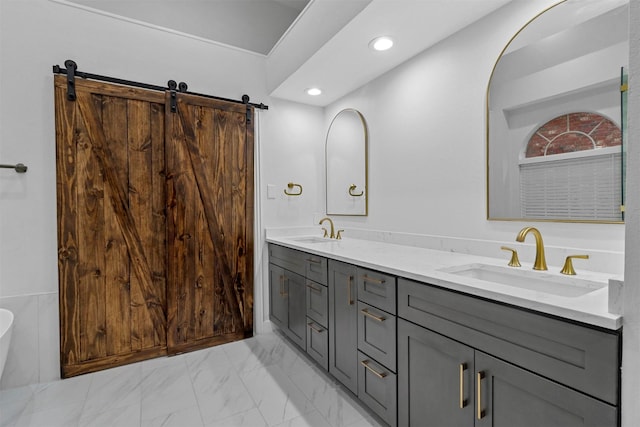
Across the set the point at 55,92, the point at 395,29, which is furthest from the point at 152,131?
the point at 395,29

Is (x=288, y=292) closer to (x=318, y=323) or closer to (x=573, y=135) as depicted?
(x=318, y=323)

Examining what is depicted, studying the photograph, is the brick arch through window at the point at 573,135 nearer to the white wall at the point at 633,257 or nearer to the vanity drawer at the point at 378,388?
the white wall at the point at 633,257

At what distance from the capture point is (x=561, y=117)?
4.56ft

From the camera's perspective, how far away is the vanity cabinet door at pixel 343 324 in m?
1.72

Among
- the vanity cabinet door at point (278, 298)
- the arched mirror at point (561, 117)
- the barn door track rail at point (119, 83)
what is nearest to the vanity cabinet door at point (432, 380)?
the arched mirror at point (561, 117)

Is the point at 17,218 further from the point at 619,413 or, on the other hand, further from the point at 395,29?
the point at 619,413

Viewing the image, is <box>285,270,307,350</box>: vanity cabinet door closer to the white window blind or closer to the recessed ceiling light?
the white window blind

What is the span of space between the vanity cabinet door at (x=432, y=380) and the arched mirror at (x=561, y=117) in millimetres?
806

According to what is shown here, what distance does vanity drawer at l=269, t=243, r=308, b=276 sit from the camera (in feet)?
7.37

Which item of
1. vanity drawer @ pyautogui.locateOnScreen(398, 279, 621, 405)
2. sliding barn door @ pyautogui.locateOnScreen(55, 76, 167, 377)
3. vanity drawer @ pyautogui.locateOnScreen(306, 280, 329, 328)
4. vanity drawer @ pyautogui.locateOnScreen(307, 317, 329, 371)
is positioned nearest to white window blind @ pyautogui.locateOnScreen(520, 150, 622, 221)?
vanity drawer @ pyautogui.locateOnScreen(398, 279, 621, 405)

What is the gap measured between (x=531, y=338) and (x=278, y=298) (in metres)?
1.98

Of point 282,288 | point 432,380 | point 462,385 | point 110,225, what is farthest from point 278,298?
point 462,385

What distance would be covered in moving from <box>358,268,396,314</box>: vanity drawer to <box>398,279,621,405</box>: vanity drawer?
166 millimetres

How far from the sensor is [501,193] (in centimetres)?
165
